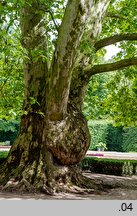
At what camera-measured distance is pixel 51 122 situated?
9.21m

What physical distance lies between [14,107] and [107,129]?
69.8 feet

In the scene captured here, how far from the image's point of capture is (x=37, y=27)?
10.6 m

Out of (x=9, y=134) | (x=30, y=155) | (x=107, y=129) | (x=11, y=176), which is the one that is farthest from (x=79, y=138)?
(x=9, y=134)

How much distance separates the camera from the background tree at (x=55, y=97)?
8156mm

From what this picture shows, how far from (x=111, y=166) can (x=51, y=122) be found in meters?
6.24

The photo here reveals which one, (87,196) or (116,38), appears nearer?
(87,196)

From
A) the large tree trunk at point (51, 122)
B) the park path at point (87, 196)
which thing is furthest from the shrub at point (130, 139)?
the large tree trunk at point (51, 122)

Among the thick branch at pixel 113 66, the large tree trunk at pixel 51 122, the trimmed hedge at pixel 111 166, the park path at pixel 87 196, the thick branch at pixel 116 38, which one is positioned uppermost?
the thick branch at pixel 116 38

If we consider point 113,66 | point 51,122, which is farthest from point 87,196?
point 113,66

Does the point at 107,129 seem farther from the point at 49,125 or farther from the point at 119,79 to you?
the point at 49,125

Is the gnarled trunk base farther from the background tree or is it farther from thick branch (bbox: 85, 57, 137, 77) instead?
thick branch (bbox: 85, 57, 137, 77)

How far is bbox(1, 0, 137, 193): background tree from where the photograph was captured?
8.16 meters

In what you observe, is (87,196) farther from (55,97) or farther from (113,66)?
(113,66)

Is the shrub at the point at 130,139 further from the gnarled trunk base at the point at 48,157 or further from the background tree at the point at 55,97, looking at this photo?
the gnarled trunk base at the point at 48,157
